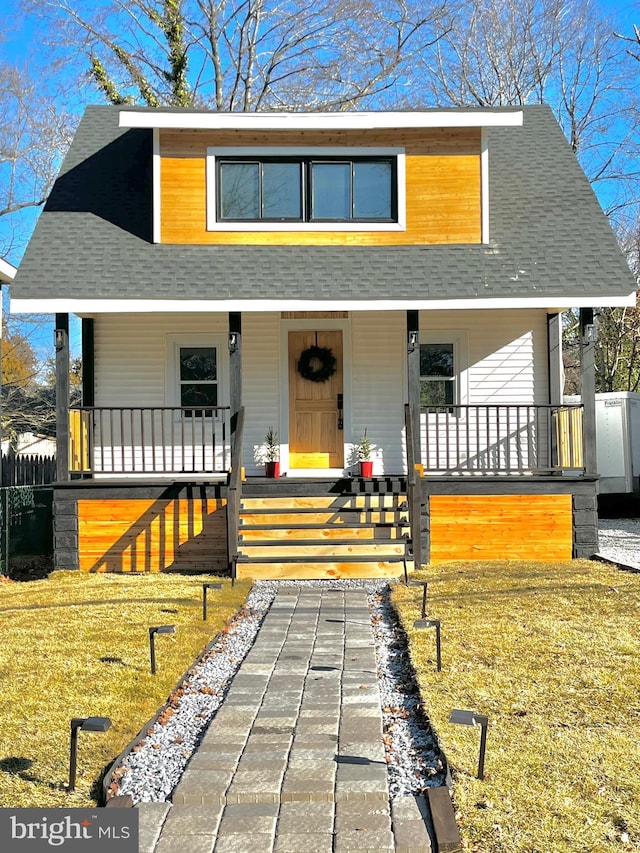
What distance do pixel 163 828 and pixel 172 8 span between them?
21.9 m

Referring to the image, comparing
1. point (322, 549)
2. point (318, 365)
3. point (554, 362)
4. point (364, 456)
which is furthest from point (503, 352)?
point (322, 549)

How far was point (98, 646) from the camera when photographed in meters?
6.27

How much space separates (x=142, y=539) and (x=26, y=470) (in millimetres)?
3445

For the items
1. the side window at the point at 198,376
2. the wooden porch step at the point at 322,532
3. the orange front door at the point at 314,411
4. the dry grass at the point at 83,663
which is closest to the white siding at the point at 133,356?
the side window at the point at 198,376

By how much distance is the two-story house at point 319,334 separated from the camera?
1042 cm

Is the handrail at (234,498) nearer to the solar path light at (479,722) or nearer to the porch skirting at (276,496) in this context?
the porch skirting at (276,496)

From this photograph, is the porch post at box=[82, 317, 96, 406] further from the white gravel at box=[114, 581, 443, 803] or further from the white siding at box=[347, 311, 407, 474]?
the white gravel at box=[114, 581, 443, 803]

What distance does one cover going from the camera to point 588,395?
1052 centimetres

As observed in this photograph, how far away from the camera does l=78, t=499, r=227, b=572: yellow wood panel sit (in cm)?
1047

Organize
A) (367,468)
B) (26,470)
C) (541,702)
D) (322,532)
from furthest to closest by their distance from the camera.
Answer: (26,470)
(367,468)
(322,532)
(541,702)

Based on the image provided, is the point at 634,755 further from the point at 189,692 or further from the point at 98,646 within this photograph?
the point at 98,646

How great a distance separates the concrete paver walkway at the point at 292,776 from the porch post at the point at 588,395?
568 cm

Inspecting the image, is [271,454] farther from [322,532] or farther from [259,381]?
[322,532]

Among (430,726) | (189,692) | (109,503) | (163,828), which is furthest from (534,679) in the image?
(109,503)
